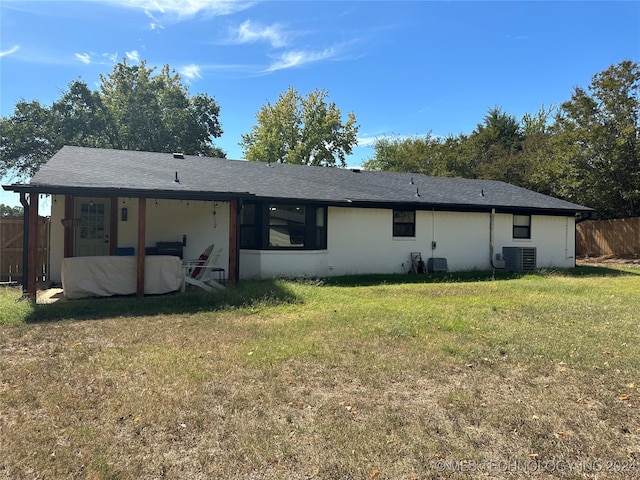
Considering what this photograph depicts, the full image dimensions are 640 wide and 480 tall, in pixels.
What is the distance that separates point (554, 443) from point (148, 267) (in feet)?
25.8

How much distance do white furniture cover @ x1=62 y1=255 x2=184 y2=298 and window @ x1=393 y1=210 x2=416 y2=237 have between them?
739 cm

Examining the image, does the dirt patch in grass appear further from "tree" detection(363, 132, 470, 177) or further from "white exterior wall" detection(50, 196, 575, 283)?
"tree" detection(363, 132, 470, 177)

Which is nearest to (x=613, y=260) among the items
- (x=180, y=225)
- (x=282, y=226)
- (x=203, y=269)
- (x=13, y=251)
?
(x=282, y=226)

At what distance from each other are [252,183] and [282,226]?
5.52 feet

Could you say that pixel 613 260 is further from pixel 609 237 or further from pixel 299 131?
pixel 299 131

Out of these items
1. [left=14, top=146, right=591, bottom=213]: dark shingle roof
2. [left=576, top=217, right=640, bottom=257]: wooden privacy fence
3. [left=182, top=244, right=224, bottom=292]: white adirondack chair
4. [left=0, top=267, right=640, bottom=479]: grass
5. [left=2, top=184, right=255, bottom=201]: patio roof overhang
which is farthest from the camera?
[left=576, top=217, right=640, bottom=257]: wooden privacy fence

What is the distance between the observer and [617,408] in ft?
11.3

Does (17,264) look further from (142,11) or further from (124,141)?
(124,141)

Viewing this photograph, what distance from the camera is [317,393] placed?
3.72 metres

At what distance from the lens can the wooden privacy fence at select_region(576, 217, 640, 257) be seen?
20.4 meters

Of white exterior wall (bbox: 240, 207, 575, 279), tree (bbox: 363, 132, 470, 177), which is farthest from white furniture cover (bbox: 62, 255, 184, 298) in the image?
tree (bbox: 363, 132, 470, 177)

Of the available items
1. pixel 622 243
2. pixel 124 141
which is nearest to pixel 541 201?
pixel 622 243

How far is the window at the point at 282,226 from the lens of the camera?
11406mm

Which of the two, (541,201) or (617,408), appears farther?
(541,201)
